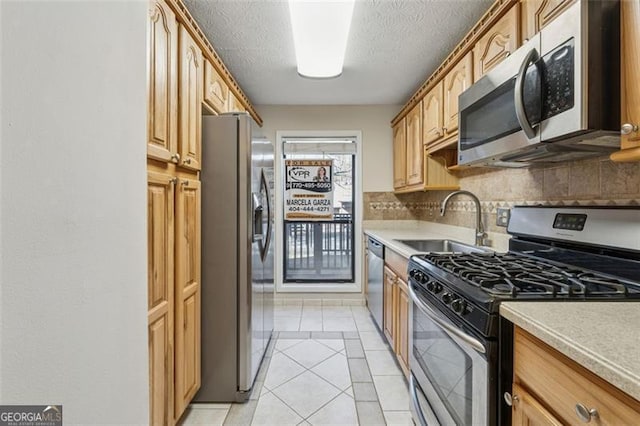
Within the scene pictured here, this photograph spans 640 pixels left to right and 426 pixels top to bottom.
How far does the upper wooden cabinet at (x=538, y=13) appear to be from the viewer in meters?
1.17

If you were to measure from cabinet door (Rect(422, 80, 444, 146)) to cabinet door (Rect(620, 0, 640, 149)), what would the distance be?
1.34m

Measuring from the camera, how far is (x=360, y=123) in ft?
12.0

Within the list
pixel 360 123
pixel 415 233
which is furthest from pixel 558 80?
pixel 360 123

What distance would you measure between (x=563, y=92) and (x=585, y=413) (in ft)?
3.04

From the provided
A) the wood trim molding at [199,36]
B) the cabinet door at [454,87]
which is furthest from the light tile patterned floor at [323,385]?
the wood trim molding at [199,36]

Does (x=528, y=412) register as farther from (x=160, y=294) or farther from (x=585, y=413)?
(x=160, y=294)

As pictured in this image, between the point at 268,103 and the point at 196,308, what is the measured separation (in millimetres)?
2604

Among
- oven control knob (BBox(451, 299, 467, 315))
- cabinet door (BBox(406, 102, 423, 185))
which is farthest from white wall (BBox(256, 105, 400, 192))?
oven control knob (BBox(451, 299, 467, 315))

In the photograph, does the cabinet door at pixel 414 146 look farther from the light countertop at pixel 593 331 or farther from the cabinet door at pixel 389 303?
the light countertop at pixel 593 331

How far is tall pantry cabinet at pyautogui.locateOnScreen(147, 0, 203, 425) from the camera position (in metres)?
1.27

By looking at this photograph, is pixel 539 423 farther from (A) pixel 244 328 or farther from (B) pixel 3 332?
(A) pixel 244 328

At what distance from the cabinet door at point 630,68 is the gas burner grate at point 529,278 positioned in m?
0.44

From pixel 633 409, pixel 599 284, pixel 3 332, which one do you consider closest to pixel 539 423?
pixel 633 409

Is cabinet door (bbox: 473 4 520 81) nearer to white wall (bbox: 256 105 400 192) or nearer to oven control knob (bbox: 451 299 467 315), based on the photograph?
oven control knob (bbox: 451 299 467 315)
